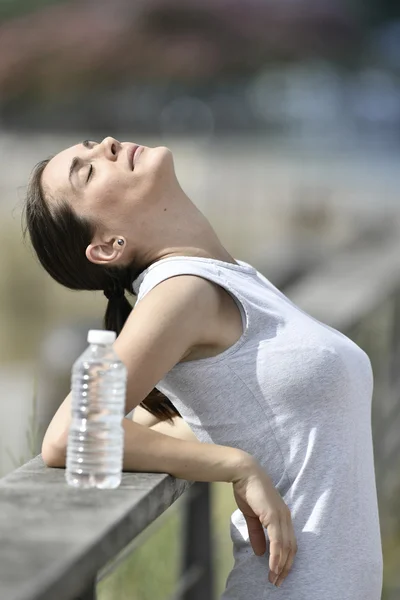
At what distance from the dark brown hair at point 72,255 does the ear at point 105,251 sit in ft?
0.05

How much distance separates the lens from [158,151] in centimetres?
127

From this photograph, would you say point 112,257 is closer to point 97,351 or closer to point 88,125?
point 97,351

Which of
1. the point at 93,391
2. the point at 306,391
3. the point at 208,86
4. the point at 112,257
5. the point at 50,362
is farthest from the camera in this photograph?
the point at 208,86

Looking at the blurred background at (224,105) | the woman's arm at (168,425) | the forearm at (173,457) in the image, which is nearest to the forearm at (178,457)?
the forearm at (173,457)

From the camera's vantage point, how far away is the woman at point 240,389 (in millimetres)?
1046

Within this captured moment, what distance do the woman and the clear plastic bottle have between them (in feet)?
0.12

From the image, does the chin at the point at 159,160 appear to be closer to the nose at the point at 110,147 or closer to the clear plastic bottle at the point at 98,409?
the nose at the point at 110,147

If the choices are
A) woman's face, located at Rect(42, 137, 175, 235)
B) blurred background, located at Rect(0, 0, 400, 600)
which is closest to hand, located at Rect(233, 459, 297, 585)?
woman's face, located at Rect(42, 137, 175, 235)

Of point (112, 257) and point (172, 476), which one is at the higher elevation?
point (112, 257)

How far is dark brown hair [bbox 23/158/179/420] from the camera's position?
1.26 metres

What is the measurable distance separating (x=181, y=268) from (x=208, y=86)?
16.2m

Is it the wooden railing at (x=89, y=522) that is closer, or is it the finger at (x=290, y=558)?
the wooden railing at (x=89, y=522)

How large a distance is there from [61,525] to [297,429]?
438 millimetres

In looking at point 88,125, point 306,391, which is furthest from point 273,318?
point 88,125
